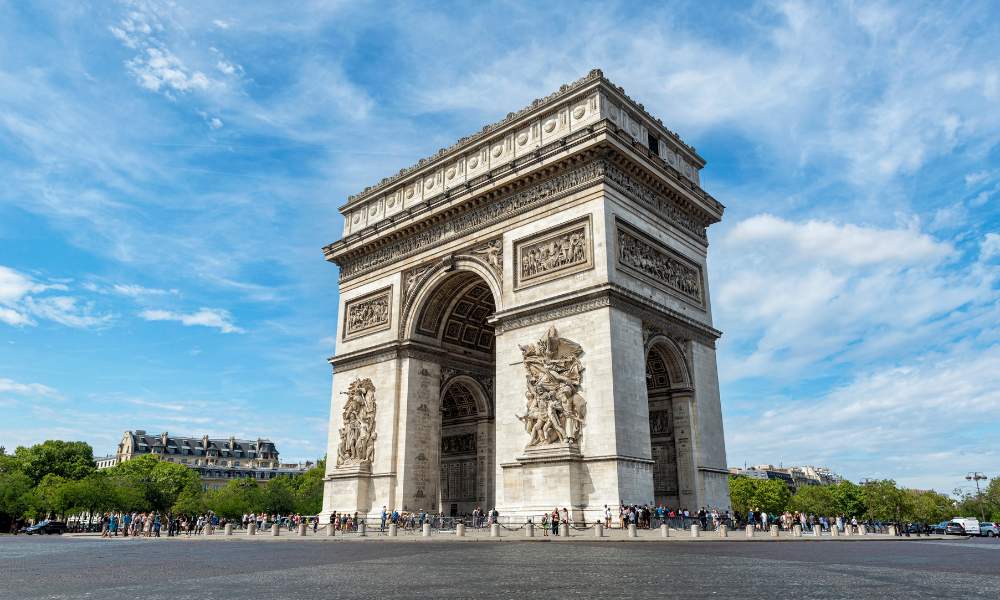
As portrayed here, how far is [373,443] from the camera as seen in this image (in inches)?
1109

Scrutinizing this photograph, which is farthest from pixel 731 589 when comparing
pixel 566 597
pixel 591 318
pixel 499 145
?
pixel 499 145

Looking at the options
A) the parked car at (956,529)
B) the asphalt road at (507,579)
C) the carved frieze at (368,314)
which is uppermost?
the carved frieze at (368,314)

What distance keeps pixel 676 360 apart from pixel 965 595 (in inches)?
768

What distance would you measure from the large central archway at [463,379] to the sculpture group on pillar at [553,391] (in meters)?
5.87

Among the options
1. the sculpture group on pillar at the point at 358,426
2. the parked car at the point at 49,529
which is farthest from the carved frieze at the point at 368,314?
the parked car at the point at 49,529

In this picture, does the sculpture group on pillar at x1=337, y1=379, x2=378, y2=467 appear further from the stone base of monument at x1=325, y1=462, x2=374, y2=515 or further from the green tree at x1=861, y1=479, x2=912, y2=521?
the green tree at x1=861, y1=479, x2=912, y2=521

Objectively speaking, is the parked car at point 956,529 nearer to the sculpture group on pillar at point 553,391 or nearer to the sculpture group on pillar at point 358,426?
the sculpture group on pillar at point 553,391

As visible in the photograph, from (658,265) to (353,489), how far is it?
14766 mm

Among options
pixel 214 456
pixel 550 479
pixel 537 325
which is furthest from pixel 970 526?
pixel 214 456

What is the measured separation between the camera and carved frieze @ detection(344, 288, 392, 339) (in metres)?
30.2

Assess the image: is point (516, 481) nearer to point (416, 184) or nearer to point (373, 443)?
point (373, 443)

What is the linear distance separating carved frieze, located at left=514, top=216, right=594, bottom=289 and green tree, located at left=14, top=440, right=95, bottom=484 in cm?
5516

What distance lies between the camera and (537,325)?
944 inches

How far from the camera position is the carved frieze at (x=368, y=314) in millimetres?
30172
